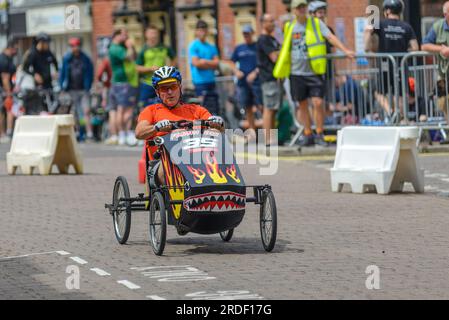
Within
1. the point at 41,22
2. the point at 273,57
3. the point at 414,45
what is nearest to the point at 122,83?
the point at 273,57

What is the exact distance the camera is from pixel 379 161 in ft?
55.5

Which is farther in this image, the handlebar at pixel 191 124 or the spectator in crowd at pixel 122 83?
the spectator in crowd at pixel 122 83

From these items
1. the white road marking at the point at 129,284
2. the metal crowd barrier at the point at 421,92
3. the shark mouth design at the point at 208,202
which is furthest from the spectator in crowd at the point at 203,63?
the white road marking at the point at 129,284

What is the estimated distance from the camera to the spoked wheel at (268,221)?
39.0ft

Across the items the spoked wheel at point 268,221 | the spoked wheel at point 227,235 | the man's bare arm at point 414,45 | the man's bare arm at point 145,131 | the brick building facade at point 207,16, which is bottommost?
the spoked wheel at point 227,235

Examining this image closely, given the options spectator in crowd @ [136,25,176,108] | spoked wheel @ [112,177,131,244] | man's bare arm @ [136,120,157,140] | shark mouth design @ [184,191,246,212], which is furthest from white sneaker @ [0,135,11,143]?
shark mouth design @ [184,191,246,212]

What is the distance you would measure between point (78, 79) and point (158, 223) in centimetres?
1958

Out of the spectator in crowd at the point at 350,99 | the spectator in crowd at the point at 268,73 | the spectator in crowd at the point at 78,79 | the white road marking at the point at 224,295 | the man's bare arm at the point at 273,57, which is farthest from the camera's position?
the spectator in crowd at the point at 78,79

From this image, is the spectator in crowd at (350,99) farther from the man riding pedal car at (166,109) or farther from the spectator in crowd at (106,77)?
the man riding pedal car at (166,109)

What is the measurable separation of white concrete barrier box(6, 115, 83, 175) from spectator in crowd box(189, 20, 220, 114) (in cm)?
545

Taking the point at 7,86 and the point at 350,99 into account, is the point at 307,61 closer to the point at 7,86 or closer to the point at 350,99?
the point at 350,99

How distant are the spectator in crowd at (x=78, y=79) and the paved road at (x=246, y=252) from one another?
42.8 ft

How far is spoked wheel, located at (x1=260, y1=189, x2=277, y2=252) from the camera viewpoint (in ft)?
39.0

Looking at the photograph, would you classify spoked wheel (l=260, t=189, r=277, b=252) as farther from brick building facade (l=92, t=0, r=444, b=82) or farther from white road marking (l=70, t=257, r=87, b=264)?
brick building facade (l=92, t=0, r=444, b=82)
